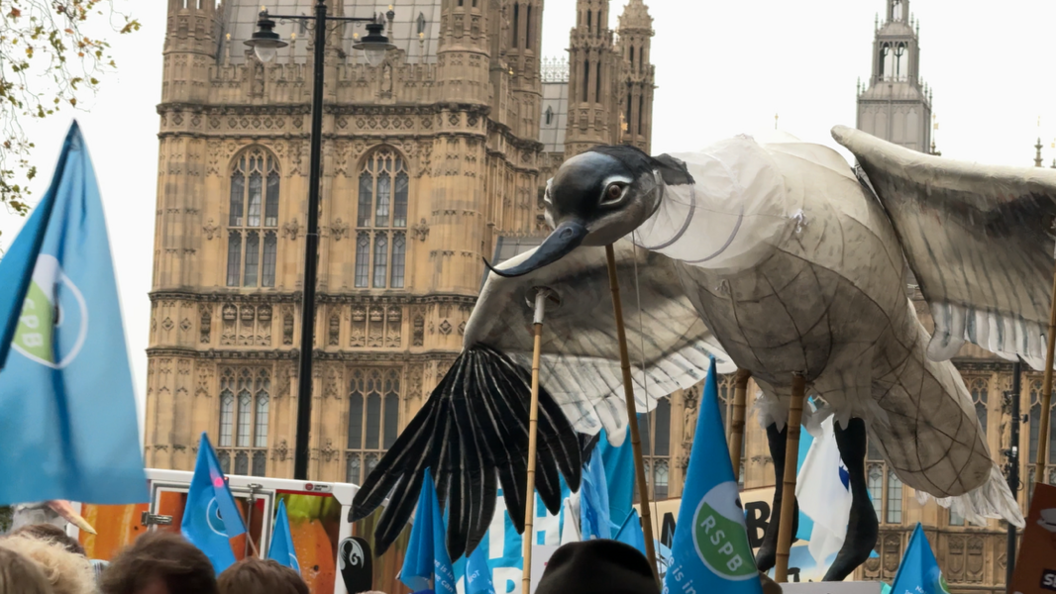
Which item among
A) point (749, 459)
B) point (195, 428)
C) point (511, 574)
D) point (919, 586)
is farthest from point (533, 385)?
point (195, 428)

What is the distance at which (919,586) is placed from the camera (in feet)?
34.5

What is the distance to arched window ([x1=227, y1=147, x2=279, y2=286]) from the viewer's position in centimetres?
4531

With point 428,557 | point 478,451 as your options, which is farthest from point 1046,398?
point 428,557

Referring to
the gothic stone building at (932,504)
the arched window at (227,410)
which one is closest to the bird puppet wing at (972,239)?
the gothic stone building at (932,504)

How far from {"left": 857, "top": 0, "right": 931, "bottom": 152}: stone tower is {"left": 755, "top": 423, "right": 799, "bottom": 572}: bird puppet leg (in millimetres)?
55492

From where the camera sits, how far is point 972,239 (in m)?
6.42

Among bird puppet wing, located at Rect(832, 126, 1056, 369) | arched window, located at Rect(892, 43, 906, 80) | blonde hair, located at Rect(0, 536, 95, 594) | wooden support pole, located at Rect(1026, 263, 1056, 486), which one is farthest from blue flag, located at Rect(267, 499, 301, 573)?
arched window, located at Rect(892, 43, 906, 80)

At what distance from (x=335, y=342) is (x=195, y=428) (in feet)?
12.3

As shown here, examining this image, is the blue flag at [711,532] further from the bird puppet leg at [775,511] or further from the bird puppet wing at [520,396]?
the bird puppet wing at [520,396]

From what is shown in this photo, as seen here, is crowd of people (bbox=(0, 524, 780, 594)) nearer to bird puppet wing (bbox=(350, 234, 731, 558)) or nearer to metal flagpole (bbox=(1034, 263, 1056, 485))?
metal flagpole (bbox=(1034, 263, 1056, 485))

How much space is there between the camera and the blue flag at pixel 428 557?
9875mm

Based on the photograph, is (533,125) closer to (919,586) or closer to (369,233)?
(369,233)

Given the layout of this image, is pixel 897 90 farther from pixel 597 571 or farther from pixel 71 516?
pixel 597 571

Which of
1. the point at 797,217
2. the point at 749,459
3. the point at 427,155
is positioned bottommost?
the point at 749,459
